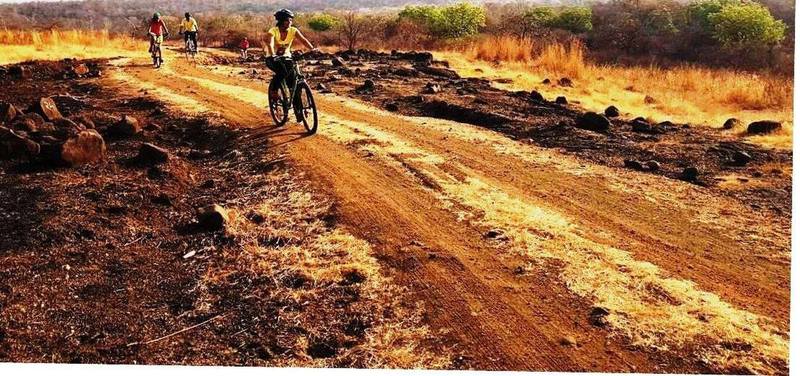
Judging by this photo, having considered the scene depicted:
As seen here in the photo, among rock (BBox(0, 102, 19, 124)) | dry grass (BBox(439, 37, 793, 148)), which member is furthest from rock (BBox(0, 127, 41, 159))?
dry grass (BBox(439, 37, 793, 148))

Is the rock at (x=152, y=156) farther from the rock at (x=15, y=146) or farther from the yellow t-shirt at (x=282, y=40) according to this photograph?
the yellow t-shirt at (x=282, y=40)

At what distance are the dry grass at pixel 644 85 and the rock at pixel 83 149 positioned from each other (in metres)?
7.87

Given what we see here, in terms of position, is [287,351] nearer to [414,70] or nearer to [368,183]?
[368,183]

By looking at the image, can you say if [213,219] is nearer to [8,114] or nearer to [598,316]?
[598,316]

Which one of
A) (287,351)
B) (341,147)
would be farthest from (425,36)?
(287,351)

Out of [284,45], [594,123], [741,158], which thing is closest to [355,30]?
[594,123]

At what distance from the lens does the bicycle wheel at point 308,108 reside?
780cm

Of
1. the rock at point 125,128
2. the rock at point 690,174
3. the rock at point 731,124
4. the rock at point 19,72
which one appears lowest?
the rock at point 690,174

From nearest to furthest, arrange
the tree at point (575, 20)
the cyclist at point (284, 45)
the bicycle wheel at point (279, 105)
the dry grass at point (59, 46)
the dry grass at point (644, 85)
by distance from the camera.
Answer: the cyclist at point (284, 45), the bicycle wheel at point (279, 105), the dry grass at point (644, 85), the dry grass at point (59, 46), the tree at point (575, 20)

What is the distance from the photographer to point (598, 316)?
149 inches

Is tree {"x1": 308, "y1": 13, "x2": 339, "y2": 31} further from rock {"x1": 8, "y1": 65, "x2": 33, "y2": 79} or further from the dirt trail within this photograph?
the dirt trail

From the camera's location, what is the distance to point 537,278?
167 inches

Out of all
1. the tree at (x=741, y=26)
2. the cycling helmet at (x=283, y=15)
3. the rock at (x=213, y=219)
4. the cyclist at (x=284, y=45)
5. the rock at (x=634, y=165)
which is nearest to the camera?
the rock at (x=213, y=219)

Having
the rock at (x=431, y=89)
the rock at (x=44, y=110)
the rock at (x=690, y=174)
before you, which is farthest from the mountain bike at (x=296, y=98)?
the rock at (x=690, y=174)
